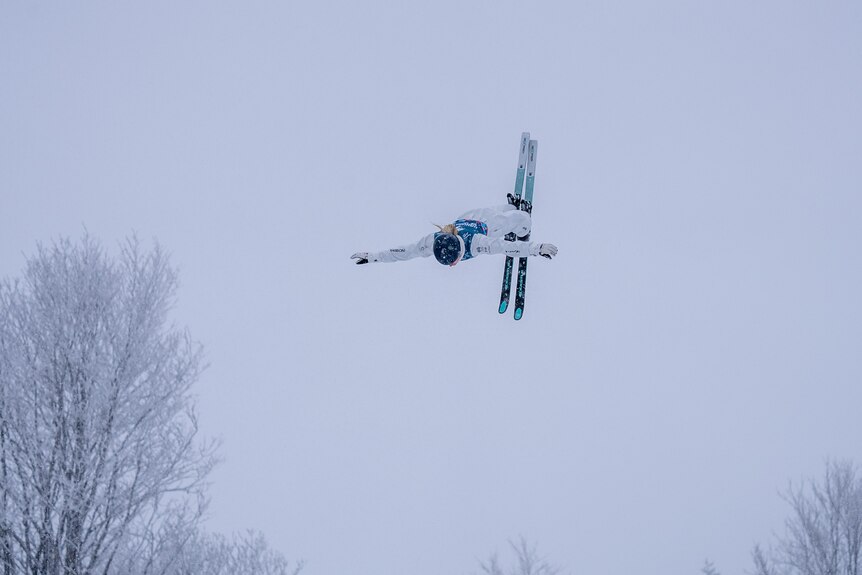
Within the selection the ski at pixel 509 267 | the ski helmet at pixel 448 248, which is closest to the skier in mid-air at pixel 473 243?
the ski helmet at pixel 448 248

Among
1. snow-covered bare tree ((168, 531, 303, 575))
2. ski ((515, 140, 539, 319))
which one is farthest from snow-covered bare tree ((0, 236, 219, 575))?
ski ((515, 140, 539, 319))

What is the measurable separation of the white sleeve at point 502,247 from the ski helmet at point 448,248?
26 cm

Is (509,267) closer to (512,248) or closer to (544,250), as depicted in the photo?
(512,248)

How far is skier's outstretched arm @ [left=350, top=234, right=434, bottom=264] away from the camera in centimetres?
783

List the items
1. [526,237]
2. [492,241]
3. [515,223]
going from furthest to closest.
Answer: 1. [526,237]
2. [515,223]
3. [492,241]

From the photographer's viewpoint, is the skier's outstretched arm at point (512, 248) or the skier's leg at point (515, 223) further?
the skier's leg at point (515, 223)

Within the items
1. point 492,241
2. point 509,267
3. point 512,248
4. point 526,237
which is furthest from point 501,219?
point 509,267

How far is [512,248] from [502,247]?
138 mm

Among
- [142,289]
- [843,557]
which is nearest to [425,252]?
[142,289]

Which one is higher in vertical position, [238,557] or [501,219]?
[501,219]

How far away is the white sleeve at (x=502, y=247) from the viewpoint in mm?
7301

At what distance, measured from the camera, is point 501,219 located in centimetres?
858

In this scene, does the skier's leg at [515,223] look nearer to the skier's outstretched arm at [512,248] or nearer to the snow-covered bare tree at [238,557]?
the skier's outstretched arm at [512,248]

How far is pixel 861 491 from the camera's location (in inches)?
408
